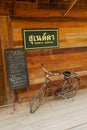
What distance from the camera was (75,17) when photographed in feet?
15.1

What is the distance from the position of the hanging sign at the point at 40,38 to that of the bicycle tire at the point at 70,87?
96cm

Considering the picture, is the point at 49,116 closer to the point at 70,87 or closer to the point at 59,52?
the point at 70,87

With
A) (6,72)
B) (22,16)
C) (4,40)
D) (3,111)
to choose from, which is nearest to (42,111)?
(3,111)

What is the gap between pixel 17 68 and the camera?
3967 mm

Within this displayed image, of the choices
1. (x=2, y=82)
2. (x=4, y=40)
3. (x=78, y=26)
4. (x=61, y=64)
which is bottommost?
(x=2, y=82)

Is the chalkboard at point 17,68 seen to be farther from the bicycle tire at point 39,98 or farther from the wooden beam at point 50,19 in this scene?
the wooden beam at point 50,19

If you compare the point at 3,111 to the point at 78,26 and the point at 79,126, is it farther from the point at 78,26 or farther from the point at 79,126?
the point at 78,26

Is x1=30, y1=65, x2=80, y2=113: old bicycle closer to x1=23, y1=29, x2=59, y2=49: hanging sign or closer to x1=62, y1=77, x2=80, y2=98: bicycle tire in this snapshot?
x1=62, y1=77, x2=80, y2=98: bicycle tire

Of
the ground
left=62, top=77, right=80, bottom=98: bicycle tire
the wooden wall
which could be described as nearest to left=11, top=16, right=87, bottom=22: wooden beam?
the wooden wall

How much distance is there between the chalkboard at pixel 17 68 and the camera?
12.7ft

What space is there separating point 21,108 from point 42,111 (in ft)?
1.62

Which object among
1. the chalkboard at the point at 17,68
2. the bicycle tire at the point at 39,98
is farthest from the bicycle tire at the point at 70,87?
the chalkboard at the point at 17,68

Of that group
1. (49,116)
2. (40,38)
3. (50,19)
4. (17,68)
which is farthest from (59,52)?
(49,116)

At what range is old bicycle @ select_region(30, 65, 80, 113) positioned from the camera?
4.06m
